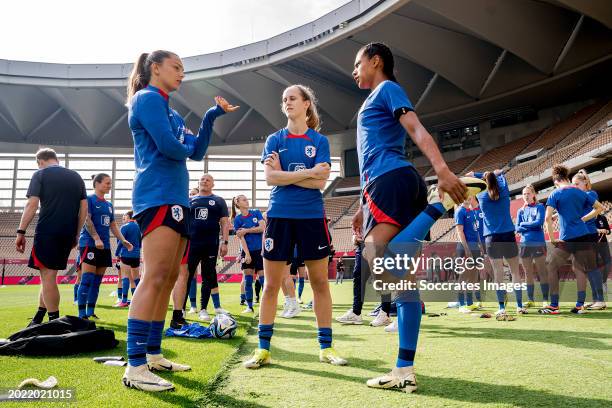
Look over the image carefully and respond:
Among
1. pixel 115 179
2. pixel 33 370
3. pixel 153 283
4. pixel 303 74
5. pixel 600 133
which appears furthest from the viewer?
pixel 115 179

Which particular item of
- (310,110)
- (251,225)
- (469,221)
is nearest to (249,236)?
(251,225)

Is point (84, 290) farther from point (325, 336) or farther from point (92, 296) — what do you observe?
point (325, 336)

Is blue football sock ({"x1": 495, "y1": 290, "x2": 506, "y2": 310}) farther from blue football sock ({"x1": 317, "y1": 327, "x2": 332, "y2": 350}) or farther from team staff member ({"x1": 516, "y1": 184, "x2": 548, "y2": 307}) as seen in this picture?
blue football sock ({"x1": 317, "y1": 327, "x2": 332, "y2": 350})

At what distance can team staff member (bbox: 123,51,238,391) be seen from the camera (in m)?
2.47

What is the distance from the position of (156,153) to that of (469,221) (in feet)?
20.8

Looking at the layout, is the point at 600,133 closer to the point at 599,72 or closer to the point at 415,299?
the point at 599,72

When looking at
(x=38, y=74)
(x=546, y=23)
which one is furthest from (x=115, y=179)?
(x=546, y=23)

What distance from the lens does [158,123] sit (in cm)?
257

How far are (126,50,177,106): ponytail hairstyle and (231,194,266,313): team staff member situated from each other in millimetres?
4604

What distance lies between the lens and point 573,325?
481cm

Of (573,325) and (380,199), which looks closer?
(380,199)

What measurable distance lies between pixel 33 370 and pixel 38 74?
3400cm

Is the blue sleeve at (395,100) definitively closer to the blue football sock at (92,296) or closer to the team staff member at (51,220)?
the team staff member at (51,220)

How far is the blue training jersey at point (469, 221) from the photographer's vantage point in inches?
299
